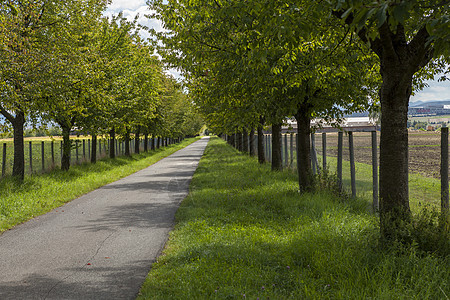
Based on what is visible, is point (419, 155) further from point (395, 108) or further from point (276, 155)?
point (395, 108)

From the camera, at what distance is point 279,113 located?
993 centimetres

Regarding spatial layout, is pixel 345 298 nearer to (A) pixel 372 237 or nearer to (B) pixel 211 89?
(A) pixel 372 237

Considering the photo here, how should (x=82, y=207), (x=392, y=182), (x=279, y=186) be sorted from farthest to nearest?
1. (x=279, y=186)
2. (x=82, y=207)
3. (x=392, y=182)

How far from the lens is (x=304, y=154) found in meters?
10.4

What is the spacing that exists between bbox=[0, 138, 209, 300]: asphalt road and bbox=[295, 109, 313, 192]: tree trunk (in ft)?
11.4

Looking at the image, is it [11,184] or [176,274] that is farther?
[11,184]

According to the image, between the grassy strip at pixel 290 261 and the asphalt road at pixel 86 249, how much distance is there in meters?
0.42

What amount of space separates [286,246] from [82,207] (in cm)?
667

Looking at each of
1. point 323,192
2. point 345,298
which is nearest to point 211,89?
point 323,192

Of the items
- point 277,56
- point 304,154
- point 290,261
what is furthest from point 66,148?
point 290,261

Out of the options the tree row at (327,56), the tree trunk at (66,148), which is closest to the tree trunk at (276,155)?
the tree row at (327,56)

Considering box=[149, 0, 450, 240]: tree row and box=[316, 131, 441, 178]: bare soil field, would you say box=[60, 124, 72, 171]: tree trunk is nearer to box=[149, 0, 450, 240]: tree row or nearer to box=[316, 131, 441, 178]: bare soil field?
box=[149, 0, 450, 240]: tree row

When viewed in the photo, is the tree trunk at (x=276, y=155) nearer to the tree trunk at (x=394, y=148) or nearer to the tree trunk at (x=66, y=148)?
the tree trunk at (x=66, y=148)

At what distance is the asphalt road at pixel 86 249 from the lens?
15.5 ft
